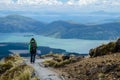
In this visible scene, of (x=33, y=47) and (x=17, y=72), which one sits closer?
(x=17, y=72)

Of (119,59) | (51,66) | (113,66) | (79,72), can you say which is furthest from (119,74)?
(51,66)

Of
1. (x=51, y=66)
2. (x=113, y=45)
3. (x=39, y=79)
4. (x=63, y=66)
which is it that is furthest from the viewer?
(x=51, y=66)

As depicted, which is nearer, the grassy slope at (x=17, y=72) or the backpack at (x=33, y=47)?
the grassy slope at (x=17, y=72)

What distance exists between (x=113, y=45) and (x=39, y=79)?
365 inches

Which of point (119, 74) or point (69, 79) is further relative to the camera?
point (69, 79)

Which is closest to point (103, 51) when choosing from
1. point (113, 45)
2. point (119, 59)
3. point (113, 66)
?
point (113, 45)

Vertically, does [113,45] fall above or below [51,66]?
above

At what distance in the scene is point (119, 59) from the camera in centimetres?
2338

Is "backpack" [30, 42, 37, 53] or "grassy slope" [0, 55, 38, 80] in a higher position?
"backpack" [30, 42, 37, 53]

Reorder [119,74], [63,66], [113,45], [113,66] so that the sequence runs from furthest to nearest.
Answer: [63,66]
[113,45]
[113,66]
[119,74]

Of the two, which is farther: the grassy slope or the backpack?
the backpack

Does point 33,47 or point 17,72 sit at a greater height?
point 33,47

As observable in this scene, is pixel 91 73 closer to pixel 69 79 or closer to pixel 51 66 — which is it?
pixel 69 79

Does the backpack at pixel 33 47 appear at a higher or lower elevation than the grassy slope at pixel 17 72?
higher
